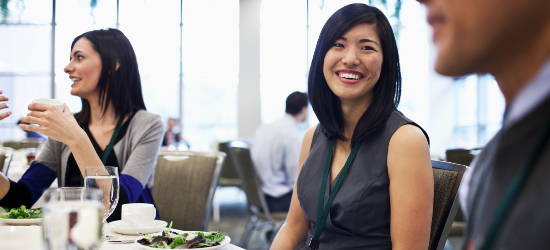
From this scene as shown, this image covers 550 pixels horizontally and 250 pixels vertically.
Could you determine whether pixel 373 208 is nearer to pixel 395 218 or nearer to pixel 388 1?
pixel 395 218

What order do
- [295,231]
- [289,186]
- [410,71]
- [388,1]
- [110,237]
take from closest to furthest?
1. [110,237]
2. [295,231]
3. [289,186]
4. [388,1]
5. [410,71]

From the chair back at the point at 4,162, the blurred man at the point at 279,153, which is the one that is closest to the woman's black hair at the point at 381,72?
the chair back at the point at 4,162

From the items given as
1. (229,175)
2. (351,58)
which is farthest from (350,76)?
(229,175)

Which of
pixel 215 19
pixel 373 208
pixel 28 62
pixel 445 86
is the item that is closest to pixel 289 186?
pixel 373 208

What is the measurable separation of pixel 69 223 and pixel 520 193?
1.65ft

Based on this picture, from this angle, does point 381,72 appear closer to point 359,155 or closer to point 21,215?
point 359,155

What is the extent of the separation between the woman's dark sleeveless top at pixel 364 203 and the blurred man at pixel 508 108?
0.82 meters

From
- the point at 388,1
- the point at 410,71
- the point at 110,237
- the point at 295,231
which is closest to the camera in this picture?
the point at 110,237

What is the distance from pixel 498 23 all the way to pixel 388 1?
29.0 ft

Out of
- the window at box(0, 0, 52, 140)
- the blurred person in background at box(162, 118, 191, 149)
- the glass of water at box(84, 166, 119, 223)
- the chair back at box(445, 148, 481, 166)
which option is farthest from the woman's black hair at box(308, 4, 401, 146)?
the window at box(0, 0, 52, 140)

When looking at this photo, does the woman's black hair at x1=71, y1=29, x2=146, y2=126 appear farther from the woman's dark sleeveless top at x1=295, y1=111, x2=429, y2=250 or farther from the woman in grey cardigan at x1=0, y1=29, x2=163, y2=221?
the woman's dark sleeveless top at x1=295, y1=111, x2=429, y2=250

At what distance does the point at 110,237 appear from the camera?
3.36ft

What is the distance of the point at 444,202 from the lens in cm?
108

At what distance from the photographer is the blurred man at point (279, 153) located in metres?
3.28
